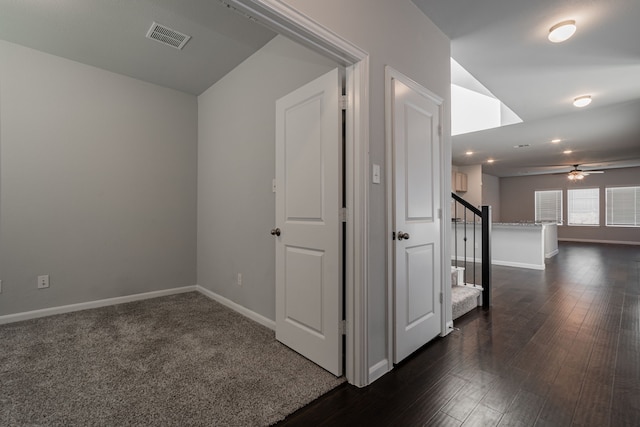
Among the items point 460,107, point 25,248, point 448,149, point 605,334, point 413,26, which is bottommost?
point 605,334

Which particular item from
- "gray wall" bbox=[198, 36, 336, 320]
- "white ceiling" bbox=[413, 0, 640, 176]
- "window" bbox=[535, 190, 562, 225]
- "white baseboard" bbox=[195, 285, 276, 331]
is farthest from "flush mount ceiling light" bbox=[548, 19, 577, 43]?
"window" bbox=[535, 190, 562, 225]

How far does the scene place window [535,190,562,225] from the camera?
36.0 feet

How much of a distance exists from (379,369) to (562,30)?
3032mm

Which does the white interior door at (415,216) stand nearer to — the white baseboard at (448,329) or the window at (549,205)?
the white baseboard at (448,329)

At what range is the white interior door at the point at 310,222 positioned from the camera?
1.88 meters

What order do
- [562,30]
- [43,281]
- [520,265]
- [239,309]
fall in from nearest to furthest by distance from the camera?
1. [562,30]
2. [43,281]
3. [239,309]
4. [520,265]

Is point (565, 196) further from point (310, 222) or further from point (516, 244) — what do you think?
point (310, 222)

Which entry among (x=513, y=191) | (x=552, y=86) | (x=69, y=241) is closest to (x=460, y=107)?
(x=552, y=86)

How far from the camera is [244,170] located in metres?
3.05

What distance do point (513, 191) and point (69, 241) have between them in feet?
45.5

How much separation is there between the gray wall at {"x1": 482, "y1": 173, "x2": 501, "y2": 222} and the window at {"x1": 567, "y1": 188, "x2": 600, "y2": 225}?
89.2 inches

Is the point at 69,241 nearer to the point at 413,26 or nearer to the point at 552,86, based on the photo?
the point at 413,26

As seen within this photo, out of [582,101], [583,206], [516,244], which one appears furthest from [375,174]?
[583,206]

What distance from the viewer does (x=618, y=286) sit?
4.19 m
